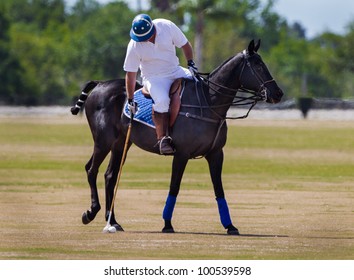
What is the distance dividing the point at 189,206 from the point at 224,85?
4419mm

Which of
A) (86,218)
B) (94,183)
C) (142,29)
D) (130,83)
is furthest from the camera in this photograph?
(94,183)

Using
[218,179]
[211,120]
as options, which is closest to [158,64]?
[211,120]

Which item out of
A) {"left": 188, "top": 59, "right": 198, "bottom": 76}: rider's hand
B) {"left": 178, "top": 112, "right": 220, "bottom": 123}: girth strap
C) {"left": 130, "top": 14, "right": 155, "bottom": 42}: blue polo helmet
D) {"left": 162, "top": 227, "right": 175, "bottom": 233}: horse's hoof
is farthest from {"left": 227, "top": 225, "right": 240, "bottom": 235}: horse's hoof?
{"left": 130, "top": 14, "right": 155, "bottom": 42}: blue polo helmet

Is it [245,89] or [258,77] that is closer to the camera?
[258,77]

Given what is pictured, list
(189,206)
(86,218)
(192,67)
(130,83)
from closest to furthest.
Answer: (130,83), (192,67), (86,218), (189,206)

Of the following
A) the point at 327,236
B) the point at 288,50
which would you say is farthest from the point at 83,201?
the point at 288,50

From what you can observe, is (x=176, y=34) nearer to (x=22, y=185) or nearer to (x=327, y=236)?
(x=327, y=236)

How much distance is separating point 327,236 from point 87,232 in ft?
10.00

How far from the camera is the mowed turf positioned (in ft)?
50.5

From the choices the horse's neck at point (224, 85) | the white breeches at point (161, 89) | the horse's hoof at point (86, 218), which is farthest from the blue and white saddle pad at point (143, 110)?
the horse's hoof at point (86, 218)

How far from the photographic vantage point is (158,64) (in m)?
17.3

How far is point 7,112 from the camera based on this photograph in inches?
3164

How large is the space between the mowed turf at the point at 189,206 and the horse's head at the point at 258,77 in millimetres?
1764

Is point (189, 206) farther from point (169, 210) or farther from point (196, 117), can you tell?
point (196, 117)
